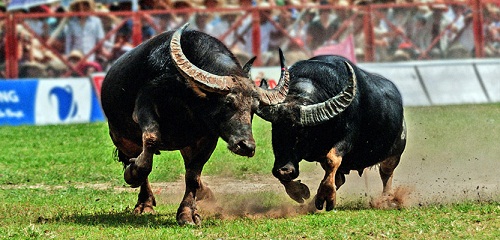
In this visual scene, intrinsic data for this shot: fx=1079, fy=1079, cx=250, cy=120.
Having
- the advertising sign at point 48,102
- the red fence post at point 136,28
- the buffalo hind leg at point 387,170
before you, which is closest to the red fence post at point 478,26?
the red fence post at point 136,28

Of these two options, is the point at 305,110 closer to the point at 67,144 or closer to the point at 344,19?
the point at 67,144

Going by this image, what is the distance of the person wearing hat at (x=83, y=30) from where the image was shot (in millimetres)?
22391

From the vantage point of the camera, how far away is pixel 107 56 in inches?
886

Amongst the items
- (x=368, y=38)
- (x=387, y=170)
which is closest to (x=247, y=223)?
(x=387, y=170)

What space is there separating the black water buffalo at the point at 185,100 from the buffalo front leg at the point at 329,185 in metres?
1.04

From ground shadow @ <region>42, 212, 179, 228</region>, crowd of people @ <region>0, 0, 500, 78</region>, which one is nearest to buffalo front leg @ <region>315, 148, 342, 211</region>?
ground shadow @ <region>42, 212, 179, 228</region>

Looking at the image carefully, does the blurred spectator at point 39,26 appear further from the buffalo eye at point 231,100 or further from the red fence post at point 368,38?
the buffalo eye at point 231,100

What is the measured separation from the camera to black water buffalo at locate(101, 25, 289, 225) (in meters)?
10.0

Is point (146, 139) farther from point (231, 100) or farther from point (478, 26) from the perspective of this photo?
point (478, 26)

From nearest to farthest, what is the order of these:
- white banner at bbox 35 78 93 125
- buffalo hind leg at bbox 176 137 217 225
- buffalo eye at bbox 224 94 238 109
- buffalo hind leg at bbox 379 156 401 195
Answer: buffalo eye at bbox 224 94 238 109 → buffalo hind leg at bbox 176 137 217 225 → buffalo hind leg at bbox 379 156 401 195 → white banner at bbox 35 78 93 125

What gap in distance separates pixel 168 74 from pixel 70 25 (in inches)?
481

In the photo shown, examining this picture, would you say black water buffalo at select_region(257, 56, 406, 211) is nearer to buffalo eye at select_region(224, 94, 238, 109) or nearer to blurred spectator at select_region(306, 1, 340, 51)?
buffalo eye at select_region(224, 94, 238, 109)

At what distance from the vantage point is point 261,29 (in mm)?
23250

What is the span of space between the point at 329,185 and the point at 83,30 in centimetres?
1243
